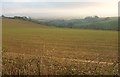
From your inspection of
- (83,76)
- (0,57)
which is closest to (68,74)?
(83,76)

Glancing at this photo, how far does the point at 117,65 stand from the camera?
609cm

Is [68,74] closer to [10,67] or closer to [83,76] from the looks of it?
[83,76]

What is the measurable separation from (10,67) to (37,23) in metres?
69.8

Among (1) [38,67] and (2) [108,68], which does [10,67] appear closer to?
(1) [38,67]

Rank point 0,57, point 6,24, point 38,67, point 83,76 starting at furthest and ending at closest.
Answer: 1. point 6,24
2. point 0,57
3. point 38,67
4. point 83,76

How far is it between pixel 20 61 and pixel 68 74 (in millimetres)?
1177

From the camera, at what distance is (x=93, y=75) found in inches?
224

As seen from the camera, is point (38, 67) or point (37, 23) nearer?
point (38, 67)

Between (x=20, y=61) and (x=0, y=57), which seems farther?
(x=0, y=57)

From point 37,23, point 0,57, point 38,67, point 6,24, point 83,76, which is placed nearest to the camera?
point 83,76

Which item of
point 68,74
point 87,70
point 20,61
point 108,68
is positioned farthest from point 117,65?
point 20,61

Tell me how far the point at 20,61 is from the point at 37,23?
2751 inches

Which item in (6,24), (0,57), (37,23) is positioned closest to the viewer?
(0,57)

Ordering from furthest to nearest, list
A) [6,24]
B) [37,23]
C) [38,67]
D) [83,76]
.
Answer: [37,23] → [6,24] → [38,67] → [83,76]
